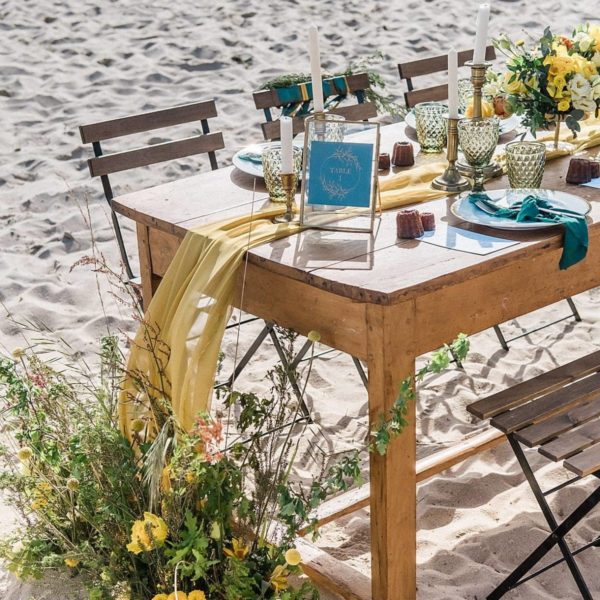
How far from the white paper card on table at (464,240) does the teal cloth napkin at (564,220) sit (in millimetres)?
102

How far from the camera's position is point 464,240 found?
268 cm

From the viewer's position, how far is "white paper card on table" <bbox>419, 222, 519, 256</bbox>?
8.58ft

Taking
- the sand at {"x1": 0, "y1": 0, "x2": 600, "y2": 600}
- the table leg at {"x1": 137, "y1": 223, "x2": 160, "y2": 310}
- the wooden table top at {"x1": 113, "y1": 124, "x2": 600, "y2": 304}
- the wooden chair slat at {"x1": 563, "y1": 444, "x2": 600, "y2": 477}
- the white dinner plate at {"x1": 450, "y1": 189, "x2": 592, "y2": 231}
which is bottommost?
the sand at {"x1": 0, "y1": 0, "x2": 600, "y2": 600}

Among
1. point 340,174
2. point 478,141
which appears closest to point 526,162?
point 478,141

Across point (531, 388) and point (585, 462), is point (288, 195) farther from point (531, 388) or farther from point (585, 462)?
point (585, 462)

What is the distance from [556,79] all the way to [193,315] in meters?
1.30

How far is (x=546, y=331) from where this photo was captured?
179 inches

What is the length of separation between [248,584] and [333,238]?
2.98 ft

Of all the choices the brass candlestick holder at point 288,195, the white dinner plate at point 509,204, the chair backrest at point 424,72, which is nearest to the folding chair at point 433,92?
the chair backrest at point 424,72

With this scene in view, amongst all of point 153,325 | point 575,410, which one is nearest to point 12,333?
point 153,325

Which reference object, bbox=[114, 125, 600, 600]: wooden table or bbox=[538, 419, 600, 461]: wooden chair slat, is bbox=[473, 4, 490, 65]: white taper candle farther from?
bbox=[538, 419, 600, 461]: wooden chair slat

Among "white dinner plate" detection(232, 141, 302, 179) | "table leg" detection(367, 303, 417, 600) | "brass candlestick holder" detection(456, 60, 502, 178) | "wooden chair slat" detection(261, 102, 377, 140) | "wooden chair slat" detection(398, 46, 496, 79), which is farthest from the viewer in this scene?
"wooden chair slat" detection(398, 46, 496, 79)

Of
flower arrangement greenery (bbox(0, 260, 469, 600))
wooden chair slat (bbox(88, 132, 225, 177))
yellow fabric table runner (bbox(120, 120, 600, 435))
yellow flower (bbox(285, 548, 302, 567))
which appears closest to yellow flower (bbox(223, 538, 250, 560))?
flower arrangement greenery (bbox(0, 260, 469, 600))

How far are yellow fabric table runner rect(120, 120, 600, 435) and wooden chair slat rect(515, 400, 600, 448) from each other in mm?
724
